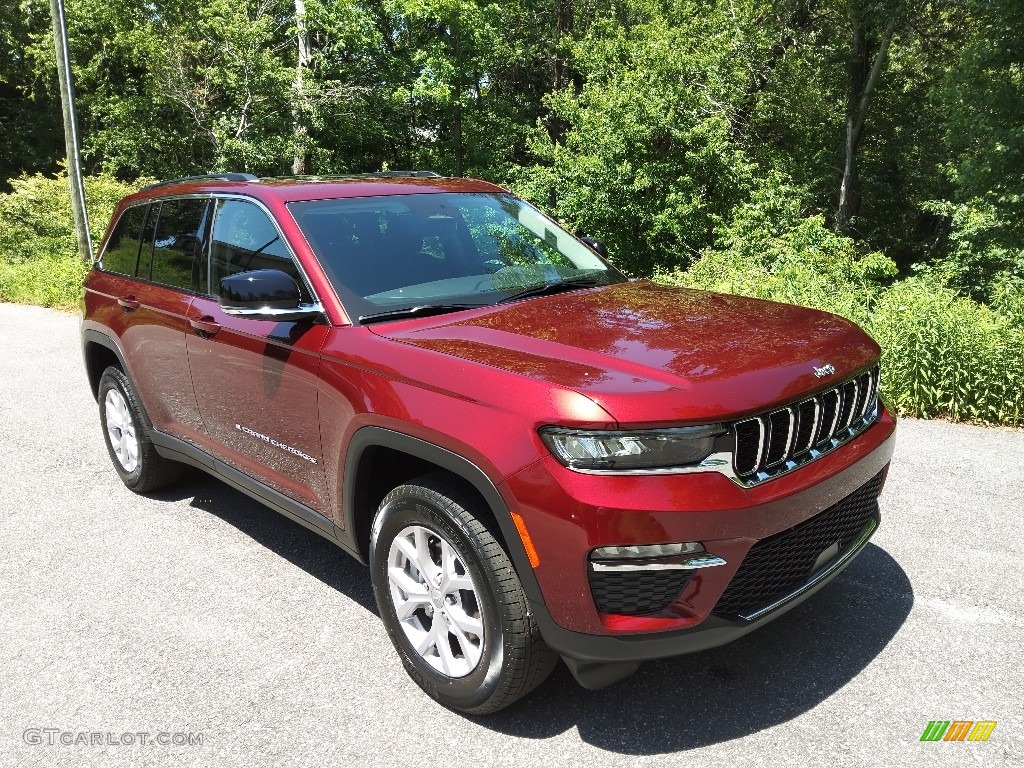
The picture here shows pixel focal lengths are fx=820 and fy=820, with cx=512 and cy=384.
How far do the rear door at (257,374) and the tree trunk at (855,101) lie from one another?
20.6 m

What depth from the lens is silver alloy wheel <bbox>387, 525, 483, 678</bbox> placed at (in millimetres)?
2840

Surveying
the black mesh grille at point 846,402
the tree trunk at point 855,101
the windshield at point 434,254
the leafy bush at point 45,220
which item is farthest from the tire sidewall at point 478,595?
the tree trunk at point 855,101

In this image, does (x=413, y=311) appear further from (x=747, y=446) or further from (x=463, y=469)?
(x=747, y=446)

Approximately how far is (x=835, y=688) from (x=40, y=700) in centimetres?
300

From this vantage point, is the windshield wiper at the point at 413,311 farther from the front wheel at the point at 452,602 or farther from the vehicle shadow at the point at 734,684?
the vehicle shadow at the point at 734,684

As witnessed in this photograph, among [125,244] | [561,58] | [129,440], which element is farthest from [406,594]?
[561,58]

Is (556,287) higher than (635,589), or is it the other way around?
(556,287)

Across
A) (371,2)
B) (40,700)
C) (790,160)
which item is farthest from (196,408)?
(371,2)

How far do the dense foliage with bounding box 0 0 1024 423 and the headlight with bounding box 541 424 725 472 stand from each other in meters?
4.83

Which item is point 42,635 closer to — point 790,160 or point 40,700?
point 40,700

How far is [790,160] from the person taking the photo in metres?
21.3

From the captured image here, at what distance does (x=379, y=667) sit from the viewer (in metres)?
3.30

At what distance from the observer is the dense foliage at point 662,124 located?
12.8 m

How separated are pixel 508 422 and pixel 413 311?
96 centimetres
